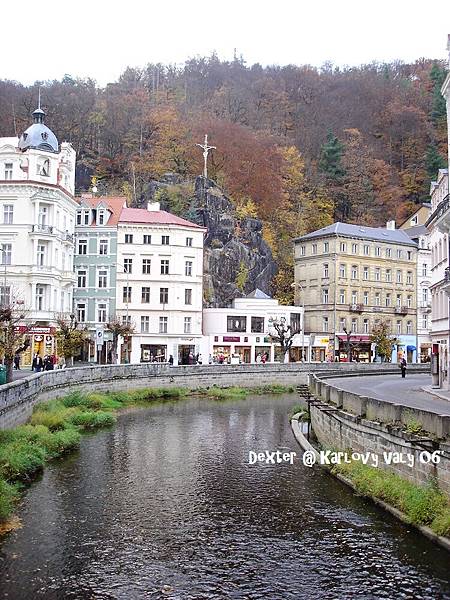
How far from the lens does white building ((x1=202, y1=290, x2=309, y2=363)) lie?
67.4 meters

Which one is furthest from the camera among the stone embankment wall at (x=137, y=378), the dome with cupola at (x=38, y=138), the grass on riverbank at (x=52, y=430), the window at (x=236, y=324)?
the window at (x=236, y=324)

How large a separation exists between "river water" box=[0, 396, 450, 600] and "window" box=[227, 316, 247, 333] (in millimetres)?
41722

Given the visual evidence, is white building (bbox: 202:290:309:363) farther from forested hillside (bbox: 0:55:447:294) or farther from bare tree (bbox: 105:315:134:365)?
forested hillside (bbox: 0:55:447:294)

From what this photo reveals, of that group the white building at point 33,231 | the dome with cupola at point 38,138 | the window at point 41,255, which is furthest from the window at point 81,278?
the dome with cupola at point 38,138

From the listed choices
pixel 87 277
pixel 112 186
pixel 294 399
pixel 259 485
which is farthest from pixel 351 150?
pixel 259 485

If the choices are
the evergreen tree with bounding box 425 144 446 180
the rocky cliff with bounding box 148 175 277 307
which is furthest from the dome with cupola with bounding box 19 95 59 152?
the evergreen tree with bounding box 425 144 446 180

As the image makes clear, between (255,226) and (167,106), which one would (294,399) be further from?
(167,106)

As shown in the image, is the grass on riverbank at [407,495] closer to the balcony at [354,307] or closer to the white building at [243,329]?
the white building at [243,329]

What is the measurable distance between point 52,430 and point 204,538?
14786 millimetres

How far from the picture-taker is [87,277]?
64625 millimetres

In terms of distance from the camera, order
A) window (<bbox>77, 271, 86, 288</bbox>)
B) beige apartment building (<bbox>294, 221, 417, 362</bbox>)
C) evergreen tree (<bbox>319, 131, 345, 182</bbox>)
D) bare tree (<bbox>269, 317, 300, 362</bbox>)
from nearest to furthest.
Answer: bare tree (<bbox>269, 317, 300, 362</bbox>), window (<bbox>77, 271, 86, 288</bbox>), beige apartment building (<bbox>294, 221, 417, 362</bbox>), evergreen tree (<bbox>319, 131, 345, 182</bbox>)

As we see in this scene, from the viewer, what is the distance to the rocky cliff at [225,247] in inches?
2800

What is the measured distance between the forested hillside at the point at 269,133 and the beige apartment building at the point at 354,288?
5.44 m

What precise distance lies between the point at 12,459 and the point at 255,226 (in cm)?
5750
